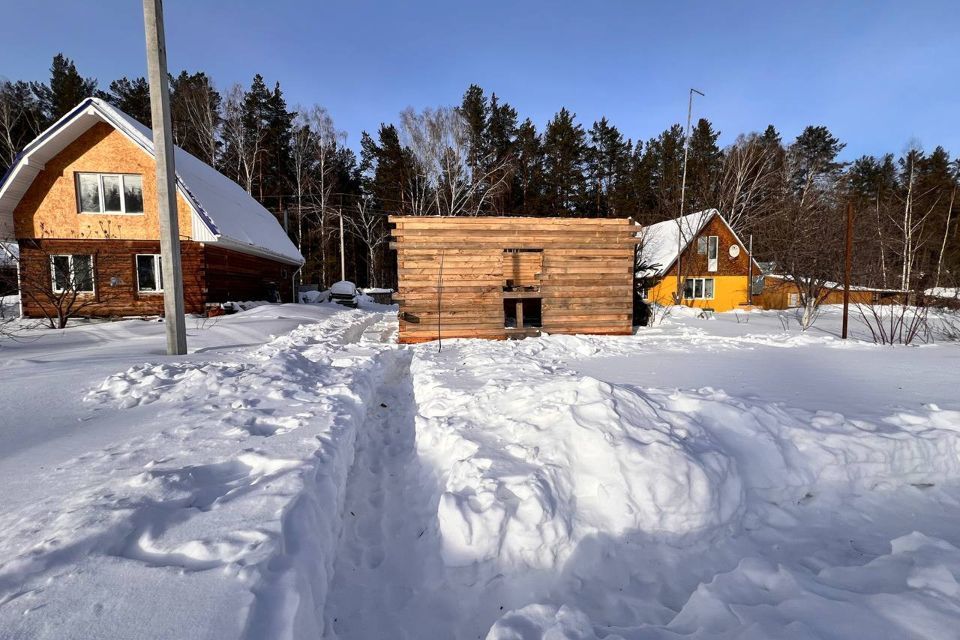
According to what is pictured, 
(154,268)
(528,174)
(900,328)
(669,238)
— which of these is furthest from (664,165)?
(154,268)

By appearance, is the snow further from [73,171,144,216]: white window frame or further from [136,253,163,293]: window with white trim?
[73,171,144,216]: white window frame

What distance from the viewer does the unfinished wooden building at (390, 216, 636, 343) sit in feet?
34.4

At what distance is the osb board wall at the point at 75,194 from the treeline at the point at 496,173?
12092 mm

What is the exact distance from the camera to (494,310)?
10.9 m

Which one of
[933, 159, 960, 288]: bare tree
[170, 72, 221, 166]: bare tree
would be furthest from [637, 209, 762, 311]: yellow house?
[170, 72, 221, 166]: bare tree

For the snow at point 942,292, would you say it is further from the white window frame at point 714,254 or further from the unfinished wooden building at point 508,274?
the unfinished wooden building at point 508,274

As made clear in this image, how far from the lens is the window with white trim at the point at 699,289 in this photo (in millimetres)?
22658

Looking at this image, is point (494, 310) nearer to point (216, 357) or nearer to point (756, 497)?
point (216, 357)

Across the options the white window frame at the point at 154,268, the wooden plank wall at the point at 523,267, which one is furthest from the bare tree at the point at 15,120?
the wooden plank wall at the point at 523,267

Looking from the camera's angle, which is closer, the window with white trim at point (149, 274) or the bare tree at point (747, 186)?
the window with white trim at point (149, 274)

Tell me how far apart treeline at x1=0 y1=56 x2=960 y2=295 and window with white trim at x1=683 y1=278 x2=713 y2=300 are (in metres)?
3.48

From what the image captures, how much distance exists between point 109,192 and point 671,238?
84.3 feet

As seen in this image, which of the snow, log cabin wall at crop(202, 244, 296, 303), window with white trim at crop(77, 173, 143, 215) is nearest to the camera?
the snow

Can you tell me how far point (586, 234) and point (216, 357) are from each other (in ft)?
30.3
